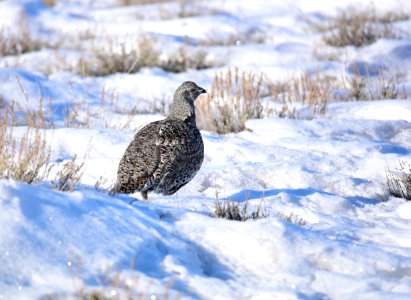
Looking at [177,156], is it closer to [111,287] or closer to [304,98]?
[111,287]

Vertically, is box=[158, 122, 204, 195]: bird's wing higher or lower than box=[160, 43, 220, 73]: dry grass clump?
lower

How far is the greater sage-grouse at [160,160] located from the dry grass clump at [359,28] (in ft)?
24.8

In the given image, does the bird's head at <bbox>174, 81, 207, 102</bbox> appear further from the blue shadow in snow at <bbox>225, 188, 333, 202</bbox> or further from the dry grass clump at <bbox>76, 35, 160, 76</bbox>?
the dry grass clump at <bbox>76, 35, 160, 76</bbox>

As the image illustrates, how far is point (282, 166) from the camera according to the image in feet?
20.5

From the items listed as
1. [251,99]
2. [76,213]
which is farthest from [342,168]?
[76,213]

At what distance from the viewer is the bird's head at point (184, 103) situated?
6070 mm

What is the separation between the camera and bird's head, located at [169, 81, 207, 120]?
19.9 feet

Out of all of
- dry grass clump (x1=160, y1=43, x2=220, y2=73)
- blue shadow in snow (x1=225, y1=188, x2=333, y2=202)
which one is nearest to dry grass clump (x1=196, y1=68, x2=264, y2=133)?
blue shadow in snow (x1=225, y1=188, x2=333, y2=202)

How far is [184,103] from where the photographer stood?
6.14 m

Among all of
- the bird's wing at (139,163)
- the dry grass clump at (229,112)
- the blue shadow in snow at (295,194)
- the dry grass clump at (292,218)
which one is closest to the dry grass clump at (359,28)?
the dry grass clump at (229,112)

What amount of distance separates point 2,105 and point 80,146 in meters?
1.53

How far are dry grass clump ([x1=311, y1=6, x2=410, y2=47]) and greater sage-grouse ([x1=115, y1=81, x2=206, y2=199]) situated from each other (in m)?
7.55

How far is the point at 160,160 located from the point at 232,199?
0.60 metres

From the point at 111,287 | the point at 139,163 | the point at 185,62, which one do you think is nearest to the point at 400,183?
the point at 139,163
